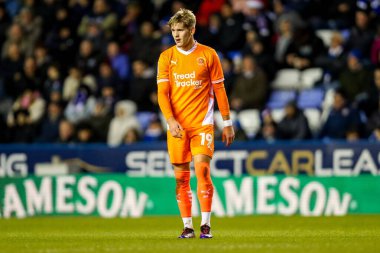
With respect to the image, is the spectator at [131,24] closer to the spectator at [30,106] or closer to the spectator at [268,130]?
the spectator at [30,106]

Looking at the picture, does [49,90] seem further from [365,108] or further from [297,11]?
[365,108]

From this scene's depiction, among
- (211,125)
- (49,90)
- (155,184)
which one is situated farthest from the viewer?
(49,90)

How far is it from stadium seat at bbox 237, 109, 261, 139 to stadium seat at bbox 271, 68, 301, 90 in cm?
95

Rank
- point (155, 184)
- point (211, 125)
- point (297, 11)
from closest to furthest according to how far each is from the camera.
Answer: point (211, 125), point (155, 184), point (297, 11)

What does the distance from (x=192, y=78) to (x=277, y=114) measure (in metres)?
8.83

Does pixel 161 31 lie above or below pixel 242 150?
above

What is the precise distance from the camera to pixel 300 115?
18.1 metres

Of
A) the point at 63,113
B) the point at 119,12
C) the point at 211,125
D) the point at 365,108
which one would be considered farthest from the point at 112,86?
the point at 211,125

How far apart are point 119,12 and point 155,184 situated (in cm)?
680

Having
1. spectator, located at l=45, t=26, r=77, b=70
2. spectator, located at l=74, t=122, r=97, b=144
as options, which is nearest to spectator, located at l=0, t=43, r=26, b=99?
spectator, located at l=45, t=26, r=77, b=70

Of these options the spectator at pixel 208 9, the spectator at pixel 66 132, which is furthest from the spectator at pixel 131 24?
the spectator at pixel 66 132

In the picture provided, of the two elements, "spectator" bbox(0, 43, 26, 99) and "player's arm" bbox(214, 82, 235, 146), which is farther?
"spectator" bbox(0, 43, 26, 99)

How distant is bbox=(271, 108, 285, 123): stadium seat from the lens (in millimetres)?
19109

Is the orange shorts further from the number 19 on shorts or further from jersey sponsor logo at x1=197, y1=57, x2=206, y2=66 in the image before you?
jersey sponsor logo at x1=197, y1=57, x2=206, y2=66
